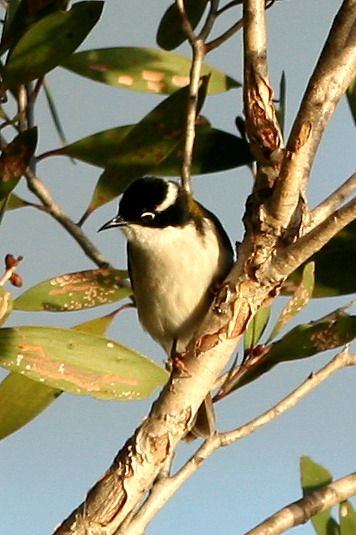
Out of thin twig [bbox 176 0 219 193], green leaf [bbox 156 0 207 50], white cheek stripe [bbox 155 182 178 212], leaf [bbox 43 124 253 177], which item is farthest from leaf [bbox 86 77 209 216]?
white cheek stripe [bbox 155 182 178 212]

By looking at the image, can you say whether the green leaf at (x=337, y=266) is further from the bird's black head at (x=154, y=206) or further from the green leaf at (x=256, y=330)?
the bird's black head at (x=154, y=206)

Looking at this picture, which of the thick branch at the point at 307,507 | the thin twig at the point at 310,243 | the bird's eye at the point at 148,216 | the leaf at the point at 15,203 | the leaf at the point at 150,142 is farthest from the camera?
the bird's eye at the point at 148,216

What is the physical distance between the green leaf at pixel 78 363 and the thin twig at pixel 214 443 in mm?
115

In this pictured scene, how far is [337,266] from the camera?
1.79m

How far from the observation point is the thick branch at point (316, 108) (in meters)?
1.33

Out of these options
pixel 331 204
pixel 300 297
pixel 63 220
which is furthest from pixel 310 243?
pixel 63 220

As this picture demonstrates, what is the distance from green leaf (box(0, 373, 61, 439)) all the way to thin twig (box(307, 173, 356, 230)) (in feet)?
1.90

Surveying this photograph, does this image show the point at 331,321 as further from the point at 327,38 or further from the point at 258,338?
the point at 327,38

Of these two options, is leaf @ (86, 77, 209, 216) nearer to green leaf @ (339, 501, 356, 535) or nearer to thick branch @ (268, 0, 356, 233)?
thick branch @ (268, 0, 356, 233)

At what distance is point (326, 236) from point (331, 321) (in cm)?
34

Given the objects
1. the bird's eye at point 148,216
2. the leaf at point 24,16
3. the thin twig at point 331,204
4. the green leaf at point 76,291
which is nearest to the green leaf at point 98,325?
the green leaf at point 76,291

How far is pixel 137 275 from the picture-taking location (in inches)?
86.7

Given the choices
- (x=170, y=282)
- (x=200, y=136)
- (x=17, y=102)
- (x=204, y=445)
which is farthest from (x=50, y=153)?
(x=204, y=445)

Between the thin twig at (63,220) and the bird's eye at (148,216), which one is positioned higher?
the bird's eye at (148,216)
